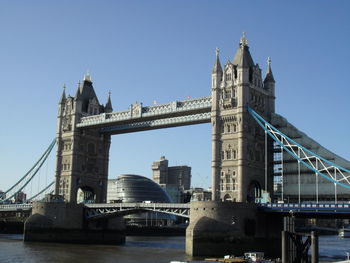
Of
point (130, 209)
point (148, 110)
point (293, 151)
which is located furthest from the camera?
point (148, 110)

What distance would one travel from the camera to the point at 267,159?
8488 cm

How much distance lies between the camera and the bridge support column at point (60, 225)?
92.9 meters

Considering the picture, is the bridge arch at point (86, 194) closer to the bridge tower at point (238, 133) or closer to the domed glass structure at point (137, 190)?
the bridge tower at point (238, 133)

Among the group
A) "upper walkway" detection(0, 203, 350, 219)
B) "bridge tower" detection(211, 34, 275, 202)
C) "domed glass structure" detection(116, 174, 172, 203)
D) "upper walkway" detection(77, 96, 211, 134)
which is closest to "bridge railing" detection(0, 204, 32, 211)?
"upper walkway" detection(0, 203, 350, 219)

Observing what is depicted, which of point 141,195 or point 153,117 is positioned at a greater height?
point 153,117

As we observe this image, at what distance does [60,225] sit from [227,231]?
37.0 meters

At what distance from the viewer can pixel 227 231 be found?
70375 millimetres

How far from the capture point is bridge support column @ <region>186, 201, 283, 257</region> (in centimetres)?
6888

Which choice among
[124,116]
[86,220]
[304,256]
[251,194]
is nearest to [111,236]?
[86,220]

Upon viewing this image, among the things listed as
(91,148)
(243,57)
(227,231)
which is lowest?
(227,231)

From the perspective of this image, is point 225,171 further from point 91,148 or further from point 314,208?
point 91,148

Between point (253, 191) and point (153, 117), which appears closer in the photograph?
point (253, 191)

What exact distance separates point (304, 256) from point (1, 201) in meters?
101

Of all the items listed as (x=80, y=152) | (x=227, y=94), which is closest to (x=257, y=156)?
(x=227, y=94)
